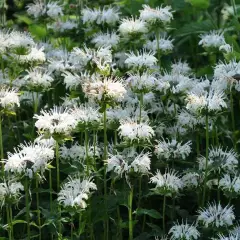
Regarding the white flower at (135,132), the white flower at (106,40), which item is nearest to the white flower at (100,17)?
the white flower at (106,40)

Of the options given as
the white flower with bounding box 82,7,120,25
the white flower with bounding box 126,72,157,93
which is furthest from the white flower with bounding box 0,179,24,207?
the white flower with bounding box 82,7,120,25

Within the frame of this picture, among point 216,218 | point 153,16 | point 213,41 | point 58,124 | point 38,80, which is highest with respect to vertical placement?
point 153,16

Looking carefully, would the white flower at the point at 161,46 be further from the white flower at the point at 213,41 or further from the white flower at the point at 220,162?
the white flower at the point at 220,162

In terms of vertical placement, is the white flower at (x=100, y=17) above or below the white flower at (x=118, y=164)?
above

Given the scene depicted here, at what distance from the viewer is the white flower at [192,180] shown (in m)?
2.73

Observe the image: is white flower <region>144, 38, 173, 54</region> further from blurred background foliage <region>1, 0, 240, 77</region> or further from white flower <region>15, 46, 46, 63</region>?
white flower <region>15, 46, 46, 63</region>

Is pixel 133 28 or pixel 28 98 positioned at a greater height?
pixel 133 28

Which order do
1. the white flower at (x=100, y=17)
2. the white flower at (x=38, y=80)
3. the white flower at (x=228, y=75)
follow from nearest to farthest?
1. the white flower at (x=228, y=75)
2. the white flower at (x=38, y=80)
3. the white flower at (x=100, y=17)

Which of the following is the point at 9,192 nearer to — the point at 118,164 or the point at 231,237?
the point at 118,164

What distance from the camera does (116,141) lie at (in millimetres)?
2801

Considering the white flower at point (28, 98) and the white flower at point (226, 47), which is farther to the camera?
the white flower at point (28, 98)

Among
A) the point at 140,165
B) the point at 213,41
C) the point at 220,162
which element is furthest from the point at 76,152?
the point at 213,41

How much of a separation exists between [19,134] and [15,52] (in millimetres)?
428

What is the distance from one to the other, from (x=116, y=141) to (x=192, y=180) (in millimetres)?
355
